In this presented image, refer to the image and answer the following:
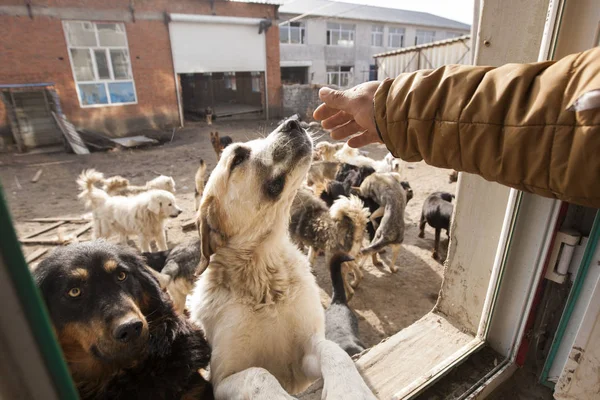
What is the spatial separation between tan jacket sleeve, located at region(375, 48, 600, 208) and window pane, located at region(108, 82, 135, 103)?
19.3 m

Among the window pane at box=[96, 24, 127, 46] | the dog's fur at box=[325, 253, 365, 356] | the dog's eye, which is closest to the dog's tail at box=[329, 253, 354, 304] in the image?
the dog's fur at box=[325, 253, 365, 356]

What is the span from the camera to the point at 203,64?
19594 millimetres

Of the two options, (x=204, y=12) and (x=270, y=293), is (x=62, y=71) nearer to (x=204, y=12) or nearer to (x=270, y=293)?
(x=204, y=12)

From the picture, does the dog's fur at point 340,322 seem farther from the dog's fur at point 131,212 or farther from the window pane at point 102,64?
the window pane at point 102,64

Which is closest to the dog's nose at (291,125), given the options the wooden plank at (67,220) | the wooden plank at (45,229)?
the wooden plank at (45,229)

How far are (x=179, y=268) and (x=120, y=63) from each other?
17.4m

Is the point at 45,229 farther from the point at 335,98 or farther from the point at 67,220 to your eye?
the point at 335,98

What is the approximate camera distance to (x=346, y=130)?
2.10 m

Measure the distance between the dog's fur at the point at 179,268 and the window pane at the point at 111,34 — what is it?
16.9 metres

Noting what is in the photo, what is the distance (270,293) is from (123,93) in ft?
62.0

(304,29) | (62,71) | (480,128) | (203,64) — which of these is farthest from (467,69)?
(304,29)

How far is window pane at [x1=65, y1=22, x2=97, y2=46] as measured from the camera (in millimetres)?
15414

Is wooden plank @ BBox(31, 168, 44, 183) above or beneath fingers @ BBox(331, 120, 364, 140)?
beneath

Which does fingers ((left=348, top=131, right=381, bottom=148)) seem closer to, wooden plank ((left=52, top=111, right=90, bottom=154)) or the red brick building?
wooden plank ((left=52, top=111, right=90, bottom=154))
